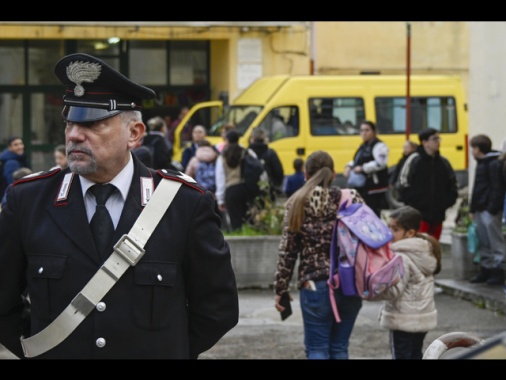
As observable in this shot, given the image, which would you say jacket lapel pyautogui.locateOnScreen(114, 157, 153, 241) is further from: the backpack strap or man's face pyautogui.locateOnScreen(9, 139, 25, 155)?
man's face pyautogui.locateOnScreen(9, 139, 25, 155)

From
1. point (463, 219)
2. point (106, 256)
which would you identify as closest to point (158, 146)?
point (463, 219)

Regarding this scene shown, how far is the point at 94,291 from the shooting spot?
3.92m

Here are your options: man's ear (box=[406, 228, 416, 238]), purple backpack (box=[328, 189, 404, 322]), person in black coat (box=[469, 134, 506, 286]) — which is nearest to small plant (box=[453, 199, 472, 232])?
person in black coat (box=[469, 134, 506, 286])

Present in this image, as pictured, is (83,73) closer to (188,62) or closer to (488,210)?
(488,210)

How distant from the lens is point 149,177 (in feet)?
13.8

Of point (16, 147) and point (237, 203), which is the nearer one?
point (237, 203)

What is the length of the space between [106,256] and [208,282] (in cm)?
39

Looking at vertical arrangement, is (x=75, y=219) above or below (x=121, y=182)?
below

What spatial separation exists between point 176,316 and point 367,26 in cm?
2637

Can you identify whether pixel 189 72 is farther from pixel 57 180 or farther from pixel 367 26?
pixel 57 180

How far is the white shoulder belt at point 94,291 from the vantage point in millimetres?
3924

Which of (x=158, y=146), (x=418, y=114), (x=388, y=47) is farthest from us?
(x=388, y=47)

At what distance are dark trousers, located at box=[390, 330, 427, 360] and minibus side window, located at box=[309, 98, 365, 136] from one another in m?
14.6

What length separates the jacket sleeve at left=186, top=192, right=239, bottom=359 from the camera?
13.5ft
